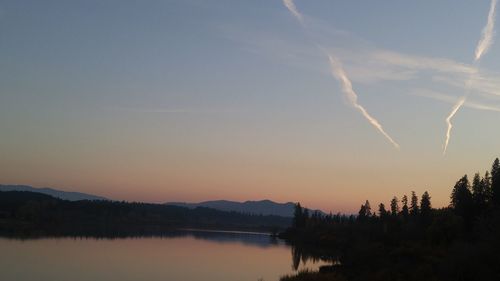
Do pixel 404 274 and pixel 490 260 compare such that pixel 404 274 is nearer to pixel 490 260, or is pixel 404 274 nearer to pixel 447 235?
pixel 490 260

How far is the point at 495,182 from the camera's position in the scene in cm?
6294

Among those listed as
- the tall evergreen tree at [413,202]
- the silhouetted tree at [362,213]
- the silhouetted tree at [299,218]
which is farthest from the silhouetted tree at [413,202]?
the silhouetted tree at [299,218]

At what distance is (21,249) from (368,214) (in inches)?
3399

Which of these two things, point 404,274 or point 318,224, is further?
point 318,224

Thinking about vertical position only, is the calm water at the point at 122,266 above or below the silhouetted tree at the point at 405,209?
below

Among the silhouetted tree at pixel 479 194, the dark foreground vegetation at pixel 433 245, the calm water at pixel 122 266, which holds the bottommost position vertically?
the calm water at pixel 122 266

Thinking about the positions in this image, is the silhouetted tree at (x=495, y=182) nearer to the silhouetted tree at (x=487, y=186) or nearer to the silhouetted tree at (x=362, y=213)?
the silhouetted tree at (x=487, y=186)

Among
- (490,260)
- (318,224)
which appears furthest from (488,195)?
(318,224)

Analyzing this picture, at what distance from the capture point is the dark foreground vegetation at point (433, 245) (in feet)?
106

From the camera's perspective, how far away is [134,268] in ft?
176

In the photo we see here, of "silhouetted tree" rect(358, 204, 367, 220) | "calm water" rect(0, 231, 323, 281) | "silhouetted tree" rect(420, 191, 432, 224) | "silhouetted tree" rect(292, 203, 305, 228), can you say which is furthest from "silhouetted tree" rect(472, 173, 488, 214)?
"silhouetted tree" rect(292, 203, 305, 228)

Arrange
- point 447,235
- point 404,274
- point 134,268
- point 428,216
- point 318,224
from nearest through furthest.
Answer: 1. point 404,274
2. point 134,268
3. point 447,235
4. point 428,216
5. point 318,224

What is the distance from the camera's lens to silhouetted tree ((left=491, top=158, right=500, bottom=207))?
61.3 m

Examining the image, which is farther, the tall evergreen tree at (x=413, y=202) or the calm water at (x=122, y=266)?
the tall evergreen tree at (x=413, y=202)
